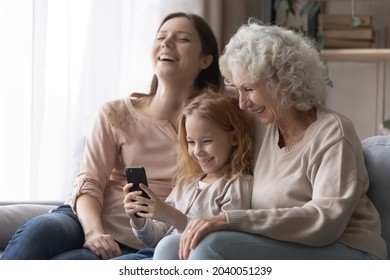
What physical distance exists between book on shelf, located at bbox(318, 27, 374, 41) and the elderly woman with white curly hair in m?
1.69

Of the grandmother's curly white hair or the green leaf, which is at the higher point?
the green leaf

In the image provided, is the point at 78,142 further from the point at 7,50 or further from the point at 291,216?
the point at 291,216

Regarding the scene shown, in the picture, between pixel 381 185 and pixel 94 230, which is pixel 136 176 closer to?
pixel 94 230

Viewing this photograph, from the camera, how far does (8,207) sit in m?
2.57

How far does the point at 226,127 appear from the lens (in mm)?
2225

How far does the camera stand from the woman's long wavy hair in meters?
2.20

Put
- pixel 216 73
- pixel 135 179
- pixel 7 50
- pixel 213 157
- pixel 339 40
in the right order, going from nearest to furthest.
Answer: pixel 135 179 → pixel 213 157 → pixel 216 73 → pixel 7 50 → pixel 339 40

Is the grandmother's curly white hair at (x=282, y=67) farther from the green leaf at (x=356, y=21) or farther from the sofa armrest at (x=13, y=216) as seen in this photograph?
→ the green leaf at (x=356, y=21)

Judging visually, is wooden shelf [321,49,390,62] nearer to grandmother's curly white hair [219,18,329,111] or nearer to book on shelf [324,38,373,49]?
book on shelf [324,38,373,49]

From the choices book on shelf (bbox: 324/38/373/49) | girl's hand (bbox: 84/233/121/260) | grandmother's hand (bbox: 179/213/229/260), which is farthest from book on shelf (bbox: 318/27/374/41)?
grandmother's hand (bbox: 179/213/229/260)

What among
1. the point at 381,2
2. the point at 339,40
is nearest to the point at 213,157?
the point at 339,40

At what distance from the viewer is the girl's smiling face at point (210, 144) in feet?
7.23

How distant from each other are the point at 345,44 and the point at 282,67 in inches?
72.7
